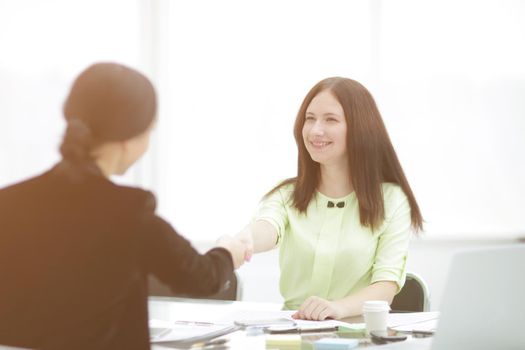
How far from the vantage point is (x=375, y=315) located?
182 cm

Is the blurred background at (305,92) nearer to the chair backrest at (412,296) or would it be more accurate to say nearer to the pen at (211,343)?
the chair backrest at (412,296)

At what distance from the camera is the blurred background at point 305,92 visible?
4418 millimetres

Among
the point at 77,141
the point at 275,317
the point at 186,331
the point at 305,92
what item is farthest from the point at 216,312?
the point at 305,92

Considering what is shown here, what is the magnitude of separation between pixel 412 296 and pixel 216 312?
0.73 m

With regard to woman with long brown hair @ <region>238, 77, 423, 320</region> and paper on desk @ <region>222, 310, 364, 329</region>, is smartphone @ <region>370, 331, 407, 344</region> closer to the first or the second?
paper on desk @ <region>222, 310, 364, 329</region>

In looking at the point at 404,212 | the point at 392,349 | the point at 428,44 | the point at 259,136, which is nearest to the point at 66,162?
the point at 392,349

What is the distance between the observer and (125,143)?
3.94 ft

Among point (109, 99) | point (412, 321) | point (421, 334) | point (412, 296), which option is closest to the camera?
point (109, 99)

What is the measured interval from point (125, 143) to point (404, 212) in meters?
1.59

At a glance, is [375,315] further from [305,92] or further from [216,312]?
[305,92]

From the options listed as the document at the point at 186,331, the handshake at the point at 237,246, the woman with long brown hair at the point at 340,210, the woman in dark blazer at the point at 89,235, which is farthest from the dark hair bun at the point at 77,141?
the woman with long brown hair at the point at 340,210

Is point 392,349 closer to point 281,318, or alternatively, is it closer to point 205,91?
point 281,318

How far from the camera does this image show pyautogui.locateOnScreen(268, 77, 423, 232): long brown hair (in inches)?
102

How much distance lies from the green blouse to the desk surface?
0.27 m
